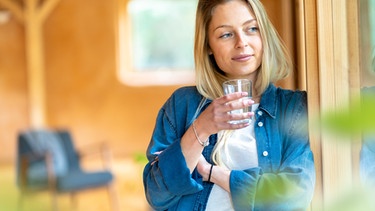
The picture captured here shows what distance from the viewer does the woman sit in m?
1.13

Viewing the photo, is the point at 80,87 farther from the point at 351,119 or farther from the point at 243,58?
the point at 351,119

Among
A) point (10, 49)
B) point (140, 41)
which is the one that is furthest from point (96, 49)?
point (10, 49)

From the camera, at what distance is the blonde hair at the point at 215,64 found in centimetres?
119

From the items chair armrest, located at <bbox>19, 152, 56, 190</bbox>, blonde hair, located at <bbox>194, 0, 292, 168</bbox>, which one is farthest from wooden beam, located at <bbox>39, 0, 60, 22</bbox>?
blonde hair, located at <bbox>194, 0, 292, 168</bbox>

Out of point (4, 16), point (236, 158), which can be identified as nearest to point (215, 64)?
point (236, 158)

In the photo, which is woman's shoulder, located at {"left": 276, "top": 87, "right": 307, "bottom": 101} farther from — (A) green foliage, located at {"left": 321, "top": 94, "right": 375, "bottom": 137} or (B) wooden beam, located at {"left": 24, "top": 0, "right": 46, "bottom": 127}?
(B) wooden beam, located at {"left": 24, "top": 0, "right": 46, "bottom": 127}

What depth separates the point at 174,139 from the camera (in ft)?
4.02

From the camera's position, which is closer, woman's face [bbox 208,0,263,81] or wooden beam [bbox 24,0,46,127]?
woman's face [bbox 208,0,263,81]

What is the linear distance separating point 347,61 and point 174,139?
1.10 ft

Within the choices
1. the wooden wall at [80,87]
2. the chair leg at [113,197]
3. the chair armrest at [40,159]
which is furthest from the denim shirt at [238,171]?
the wooden wall at [80,87]

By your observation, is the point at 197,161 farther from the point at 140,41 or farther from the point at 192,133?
the point at 140,41

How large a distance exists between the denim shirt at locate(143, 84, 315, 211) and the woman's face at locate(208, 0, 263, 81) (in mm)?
70

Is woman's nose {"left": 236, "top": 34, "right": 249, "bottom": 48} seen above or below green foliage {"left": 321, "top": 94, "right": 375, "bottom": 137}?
above

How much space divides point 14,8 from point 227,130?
8.60 meters
